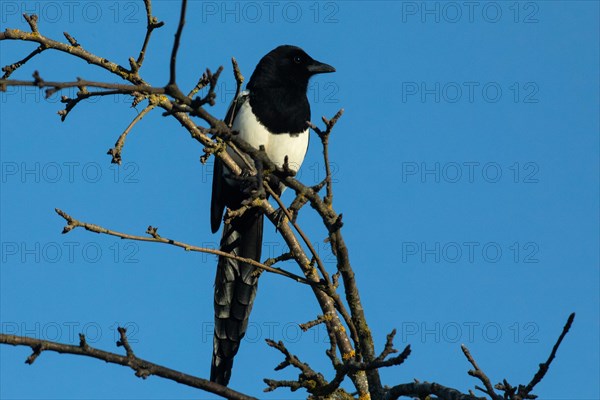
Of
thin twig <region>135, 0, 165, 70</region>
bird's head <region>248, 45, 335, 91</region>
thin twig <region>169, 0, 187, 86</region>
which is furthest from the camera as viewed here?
bird's head <region>248, 45, 335, 91</region>

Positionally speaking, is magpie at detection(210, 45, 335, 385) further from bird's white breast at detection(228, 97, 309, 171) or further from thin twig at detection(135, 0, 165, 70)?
thin twig at detection(135, 0, 165, 70)

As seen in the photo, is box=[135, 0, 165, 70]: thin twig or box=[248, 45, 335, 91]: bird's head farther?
box=[248, 45, 335, 91]: bird's head

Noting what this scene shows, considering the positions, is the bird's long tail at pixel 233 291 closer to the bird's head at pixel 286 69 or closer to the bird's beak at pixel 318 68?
the bird's head at pixel 286 69

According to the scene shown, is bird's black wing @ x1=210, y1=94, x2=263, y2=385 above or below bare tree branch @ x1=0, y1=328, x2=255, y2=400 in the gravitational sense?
above

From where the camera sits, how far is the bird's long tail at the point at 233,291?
4.76 m

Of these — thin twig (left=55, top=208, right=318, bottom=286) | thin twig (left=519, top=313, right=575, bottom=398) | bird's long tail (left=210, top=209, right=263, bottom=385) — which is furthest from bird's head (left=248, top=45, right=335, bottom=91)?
thin twig (left=519, top=313, right=575, bottom=398)

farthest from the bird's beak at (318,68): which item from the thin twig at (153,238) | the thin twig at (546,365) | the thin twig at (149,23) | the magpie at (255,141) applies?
the thin twig at (546,365)

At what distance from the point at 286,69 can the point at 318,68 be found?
1.00ft

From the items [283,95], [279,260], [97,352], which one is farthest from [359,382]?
[283,95]

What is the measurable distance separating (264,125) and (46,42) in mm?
1838

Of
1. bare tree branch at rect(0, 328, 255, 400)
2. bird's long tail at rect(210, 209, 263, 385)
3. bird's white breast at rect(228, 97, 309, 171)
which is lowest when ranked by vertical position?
bare tree branch at rect(0, 328, 255, 400)

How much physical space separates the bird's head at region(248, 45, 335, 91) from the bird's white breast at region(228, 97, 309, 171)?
0.34 meters

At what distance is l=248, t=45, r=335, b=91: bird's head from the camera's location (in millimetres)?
6109

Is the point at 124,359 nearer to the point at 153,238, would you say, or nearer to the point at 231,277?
the point at 153,238
